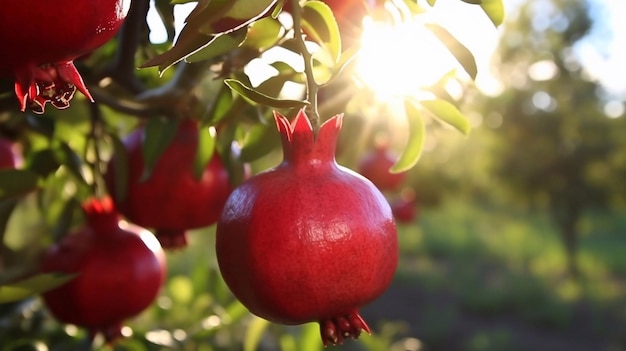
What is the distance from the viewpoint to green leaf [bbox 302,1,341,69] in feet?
1.66

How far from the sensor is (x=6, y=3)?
359mm

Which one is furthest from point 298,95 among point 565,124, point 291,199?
point 565,124

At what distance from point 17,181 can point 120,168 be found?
0.32 feet

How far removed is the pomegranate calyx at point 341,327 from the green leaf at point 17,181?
358 millimetres

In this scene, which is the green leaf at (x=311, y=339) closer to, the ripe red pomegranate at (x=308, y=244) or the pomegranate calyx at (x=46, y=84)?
the ripe red pomegranate at (x=308, y=244)

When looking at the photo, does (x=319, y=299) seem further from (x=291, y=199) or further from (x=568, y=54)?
(x=568, y=54)

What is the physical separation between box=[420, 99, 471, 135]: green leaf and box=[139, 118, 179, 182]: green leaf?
26 centimetres

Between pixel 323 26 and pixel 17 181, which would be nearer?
pixel 323 26

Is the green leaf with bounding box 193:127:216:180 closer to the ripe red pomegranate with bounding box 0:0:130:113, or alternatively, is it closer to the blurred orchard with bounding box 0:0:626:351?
the blurred orchard with bounding box 0:0:626:351

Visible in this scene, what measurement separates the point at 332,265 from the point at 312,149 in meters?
0.08

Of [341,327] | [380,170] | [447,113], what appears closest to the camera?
[341,327]

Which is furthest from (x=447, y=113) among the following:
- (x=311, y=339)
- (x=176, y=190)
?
(x=311, y=339)

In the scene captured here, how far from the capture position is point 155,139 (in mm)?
707

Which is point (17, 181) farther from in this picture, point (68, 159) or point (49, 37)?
point (49, 37)
